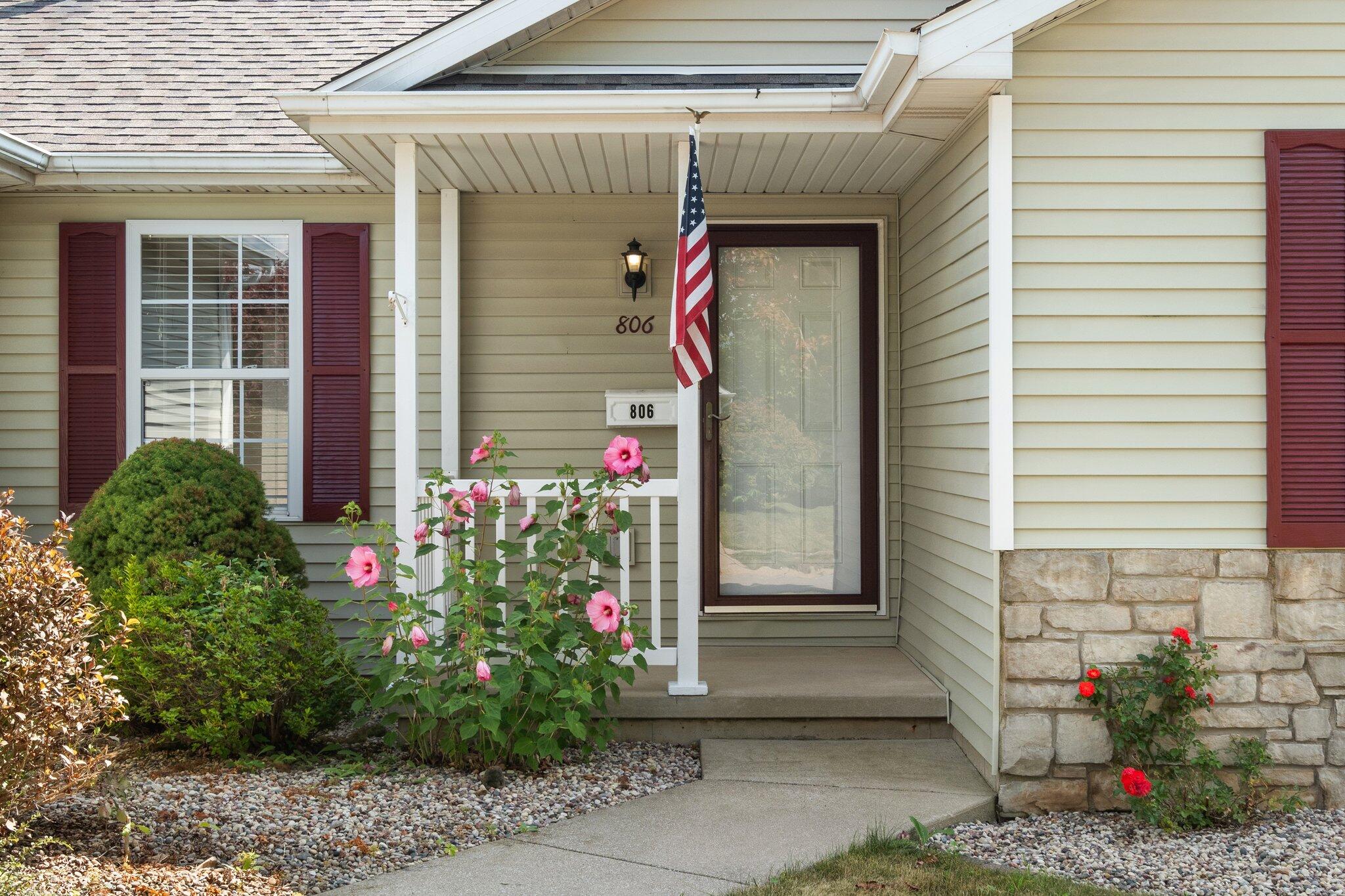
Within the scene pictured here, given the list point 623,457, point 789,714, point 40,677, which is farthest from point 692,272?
point 40,677

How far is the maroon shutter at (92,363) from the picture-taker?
556cm

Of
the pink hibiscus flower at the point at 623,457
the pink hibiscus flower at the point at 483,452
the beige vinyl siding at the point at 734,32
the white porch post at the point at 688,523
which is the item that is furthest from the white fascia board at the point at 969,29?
the pink hibiscus flower at the point at 483,452

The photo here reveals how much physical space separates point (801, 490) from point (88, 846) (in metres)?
3.52

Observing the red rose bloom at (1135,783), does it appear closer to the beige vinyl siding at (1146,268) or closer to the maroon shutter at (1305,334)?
the beige vinyl siding at (1146,268)

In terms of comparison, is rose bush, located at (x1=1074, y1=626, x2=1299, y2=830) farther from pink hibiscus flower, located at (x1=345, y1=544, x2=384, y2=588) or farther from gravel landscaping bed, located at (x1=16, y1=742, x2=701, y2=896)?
pink hibiscus flower, located at (x1=345, y1=544, x2=384, y2=588)

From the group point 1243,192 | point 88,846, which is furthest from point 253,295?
point 1243,192

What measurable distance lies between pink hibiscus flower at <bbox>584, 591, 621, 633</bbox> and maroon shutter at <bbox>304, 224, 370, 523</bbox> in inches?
82.6

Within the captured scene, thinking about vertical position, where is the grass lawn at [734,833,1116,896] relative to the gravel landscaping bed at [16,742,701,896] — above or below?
below

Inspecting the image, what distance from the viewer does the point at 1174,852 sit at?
11.1 ft

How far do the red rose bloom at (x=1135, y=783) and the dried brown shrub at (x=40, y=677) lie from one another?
10.3 ft

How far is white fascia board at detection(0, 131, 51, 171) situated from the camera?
499cm

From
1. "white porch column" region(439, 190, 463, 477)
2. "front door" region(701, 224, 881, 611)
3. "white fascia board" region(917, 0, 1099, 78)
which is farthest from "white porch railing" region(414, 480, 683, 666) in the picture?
"white fascia board" region(917, 0, 1099, 78)

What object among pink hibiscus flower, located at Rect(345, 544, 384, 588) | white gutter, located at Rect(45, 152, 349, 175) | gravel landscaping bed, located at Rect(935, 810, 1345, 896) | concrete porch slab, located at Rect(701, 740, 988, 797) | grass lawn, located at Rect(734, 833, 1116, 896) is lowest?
gravel landscaping bed, located at Rect(935, 810, 1345, 896)

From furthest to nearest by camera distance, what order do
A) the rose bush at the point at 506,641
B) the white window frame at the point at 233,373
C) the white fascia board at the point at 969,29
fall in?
the white window frame at the point at 233,373
the rose bush at the point at 506,641
the white fascia board at the point at 969,29
